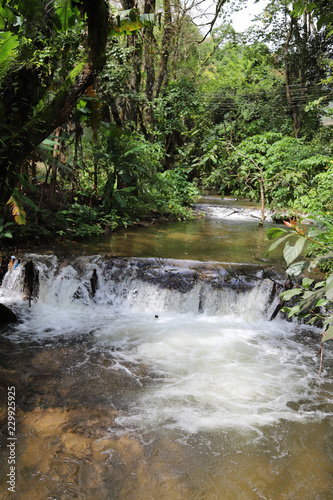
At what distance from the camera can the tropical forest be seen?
2783mm

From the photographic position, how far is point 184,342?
5.17m

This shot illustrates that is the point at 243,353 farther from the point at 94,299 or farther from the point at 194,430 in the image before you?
the point at 94,299

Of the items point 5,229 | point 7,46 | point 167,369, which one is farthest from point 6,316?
point 7,46

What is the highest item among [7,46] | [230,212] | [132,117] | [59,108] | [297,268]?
[132,117]

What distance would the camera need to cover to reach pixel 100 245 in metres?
7.81

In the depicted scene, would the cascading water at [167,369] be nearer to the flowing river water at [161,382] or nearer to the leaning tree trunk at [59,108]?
the flowing river water at [161,382]

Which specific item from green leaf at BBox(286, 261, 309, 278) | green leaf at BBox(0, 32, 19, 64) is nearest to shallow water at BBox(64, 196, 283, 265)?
green leaf at BBox(0, 32, 19, 64)

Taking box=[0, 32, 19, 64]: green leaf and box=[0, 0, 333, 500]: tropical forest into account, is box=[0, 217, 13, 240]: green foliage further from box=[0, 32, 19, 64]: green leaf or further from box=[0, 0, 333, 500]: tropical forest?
box=[0, 32, 19, 64]: green leaf

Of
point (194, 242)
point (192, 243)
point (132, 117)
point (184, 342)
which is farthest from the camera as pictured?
point (132, 117)

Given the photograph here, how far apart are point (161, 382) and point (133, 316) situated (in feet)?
6.99

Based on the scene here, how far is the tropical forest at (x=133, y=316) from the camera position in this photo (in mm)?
2783

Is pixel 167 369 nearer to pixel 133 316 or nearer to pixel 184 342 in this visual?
pixel 184 342

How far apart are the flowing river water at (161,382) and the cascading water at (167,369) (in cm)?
2

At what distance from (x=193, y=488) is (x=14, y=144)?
4479 millimetres
